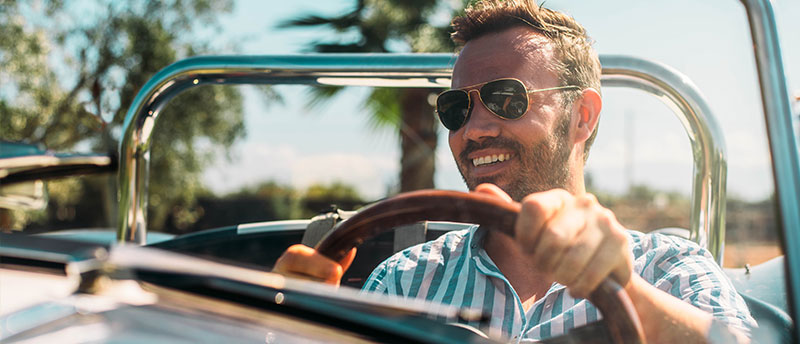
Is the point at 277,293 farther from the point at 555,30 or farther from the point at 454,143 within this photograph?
the point at 555,30

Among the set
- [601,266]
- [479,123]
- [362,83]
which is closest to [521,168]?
[479,123]

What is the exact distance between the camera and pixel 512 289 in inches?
49.3

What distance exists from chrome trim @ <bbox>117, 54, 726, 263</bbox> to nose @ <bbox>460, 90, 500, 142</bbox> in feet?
0.78

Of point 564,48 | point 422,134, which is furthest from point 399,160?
point 564,48

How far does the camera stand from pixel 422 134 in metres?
7.39

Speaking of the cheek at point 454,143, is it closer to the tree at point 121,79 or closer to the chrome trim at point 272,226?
the chrome trim at point 272,226

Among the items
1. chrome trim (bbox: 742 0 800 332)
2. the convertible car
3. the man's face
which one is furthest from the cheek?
chrome trim (bbox: 742 0 800 332)

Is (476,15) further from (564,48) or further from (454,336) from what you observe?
(454,336)

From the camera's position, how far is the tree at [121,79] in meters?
7.70

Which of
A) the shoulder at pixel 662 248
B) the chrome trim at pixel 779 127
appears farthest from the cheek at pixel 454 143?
the chrome trim at pixel 779 127

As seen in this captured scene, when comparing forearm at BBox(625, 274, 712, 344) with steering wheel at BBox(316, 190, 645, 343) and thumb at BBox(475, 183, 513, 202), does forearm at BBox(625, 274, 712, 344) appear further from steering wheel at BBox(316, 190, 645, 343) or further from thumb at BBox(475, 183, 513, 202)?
thumb at BBox(475, 183, 513, 202)

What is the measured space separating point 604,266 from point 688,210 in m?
1.14

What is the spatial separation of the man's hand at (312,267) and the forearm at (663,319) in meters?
0.40

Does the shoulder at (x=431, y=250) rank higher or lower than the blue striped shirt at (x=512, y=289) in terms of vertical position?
higher
